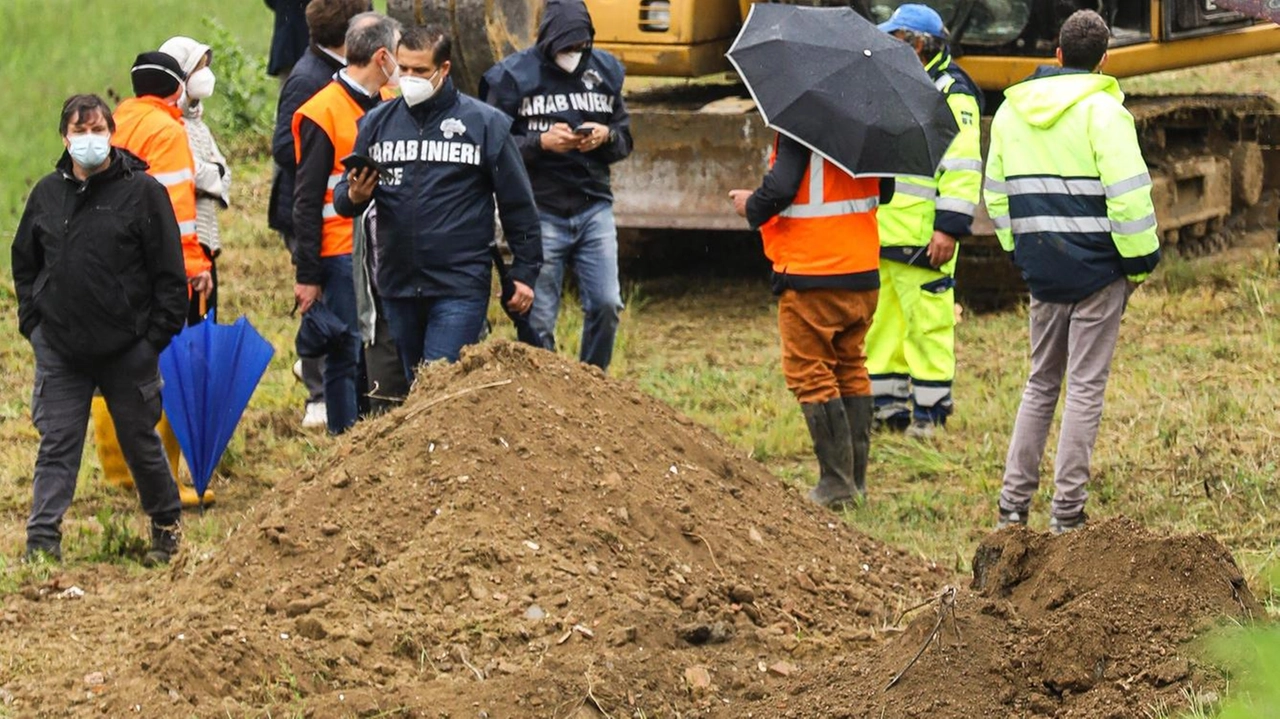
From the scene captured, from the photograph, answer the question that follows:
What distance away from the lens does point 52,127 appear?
15.9m

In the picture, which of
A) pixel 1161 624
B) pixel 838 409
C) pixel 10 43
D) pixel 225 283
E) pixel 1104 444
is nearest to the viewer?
pixel 1161 624

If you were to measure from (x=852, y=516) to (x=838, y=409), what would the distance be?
1.36ft

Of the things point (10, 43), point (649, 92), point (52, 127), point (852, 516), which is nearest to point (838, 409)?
point (852, 516)

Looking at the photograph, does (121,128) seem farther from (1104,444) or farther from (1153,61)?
(1153,61)

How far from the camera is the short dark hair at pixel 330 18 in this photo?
26.7ft

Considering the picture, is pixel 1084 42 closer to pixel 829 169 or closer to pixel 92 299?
pixel 829 169

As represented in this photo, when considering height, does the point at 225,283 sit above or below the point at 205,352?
below

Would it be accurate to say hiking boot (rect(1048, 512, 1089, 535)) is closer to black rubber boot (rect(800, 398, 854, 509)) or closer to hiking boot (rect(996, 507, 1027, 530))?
hiking boot (rect(996, 507, 1027, 530))

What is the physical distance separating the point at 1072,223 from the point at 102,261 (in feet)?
11.0

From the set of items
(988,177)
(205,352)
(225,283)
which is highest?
(988,177)

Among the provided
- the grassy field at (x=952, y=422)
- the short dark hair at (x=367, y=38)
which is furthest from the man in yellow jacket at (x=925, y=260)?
the short dark hair at (x=367, y=38)

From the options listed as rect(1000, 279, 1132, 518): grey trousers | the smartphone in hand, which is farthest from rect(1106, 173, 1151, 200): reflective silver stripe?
the smartphone in hand

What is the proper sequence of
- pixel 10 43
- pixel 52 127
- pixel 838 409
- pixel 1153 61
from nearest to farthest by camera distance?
pixel 838 409
pixel 1153 61
pixel 52 127
pixel 10 43

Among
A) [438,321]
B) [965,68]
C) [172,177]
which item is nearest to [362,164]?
[438,321]
